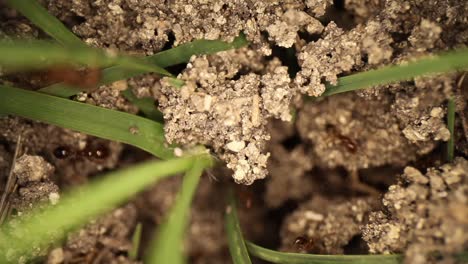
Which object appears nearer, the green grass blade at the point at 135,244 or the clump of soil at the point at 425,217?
the clump of soil at the point at 425,217

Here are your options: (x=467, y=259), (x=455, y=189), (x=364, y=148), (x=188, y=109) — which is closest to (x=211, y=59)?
(x=188, y=109)

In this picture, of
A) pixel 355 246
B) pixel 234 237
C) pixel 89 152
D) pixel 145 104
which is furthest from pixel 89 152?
pixel 355 246

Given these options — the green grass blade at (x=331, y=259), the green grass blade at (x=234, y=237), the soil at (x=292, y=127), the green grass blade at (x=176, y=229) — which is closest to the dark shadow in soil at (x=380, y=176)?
the soil at (x=292, y=127)

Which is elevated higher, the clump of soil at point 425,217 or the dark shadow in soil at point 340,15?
the dark shadow in soil at point 340,15

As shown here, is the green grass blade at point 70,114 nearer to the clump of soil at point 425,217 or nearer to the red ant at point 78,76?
the red ant at point 78,76

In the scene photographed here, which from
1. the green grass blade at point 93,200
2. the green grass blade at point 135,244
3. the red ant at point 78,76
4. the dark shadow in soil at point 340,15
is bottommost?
the green grass blade at point 135,244

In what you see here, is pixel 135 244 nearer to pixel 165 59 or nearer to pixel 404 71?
pixel 165 59

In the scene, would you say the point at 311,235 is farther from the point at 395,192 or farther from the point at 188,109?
the point at 188,109
